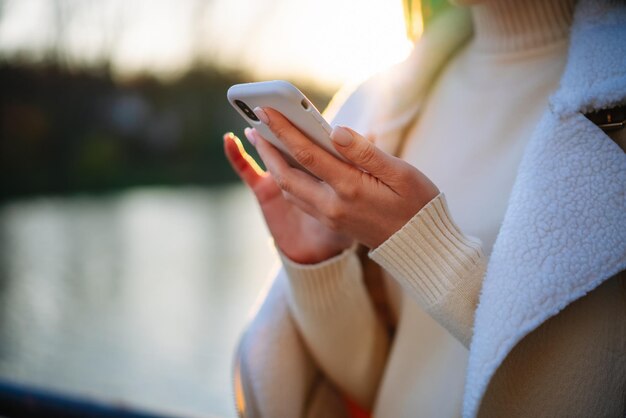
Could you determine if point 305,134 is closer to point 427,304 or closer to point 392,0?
point 427,304

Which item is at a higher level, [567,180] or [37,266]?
[567,180]

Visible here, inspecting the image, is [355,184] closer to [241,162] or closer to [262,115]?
[262,115]

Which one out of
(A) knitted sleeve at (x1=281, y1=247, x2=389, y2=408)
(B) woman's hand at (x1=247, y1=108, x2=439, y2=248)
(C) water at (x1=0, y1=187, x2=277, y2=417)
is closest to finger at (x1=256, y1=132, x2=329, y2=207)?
(B) woman's hand at (x1=247, y1=108, x2=439, y2=248)

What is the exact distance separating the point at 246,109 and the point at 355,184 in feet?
0.59

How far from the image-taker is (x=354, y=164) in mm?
743

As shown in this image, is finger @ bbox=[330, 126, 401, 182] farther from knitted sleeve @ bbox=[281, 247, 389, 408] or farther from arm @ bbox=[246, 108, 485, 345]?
knitted sleeve @ bbox=[281, 247, 389, 408]

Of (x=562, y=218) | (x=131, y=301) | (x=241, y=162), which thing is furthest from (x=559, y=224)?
(x=131, y=301)

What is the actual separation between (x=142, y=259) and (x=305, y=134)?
16.6 feet

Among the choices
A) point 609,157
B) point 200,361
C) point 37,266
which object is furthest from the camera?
point 37,266

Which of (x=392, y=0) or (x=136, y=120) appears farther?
(x=136, y=120)

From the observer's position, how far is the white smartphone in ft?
2.28

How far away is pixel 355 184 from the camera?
29.2 inches

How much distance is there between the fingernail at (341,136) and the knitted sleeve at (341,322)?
0.32 meters

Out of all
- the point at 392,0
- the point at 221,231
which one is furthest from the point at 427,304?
the point at 221,231
